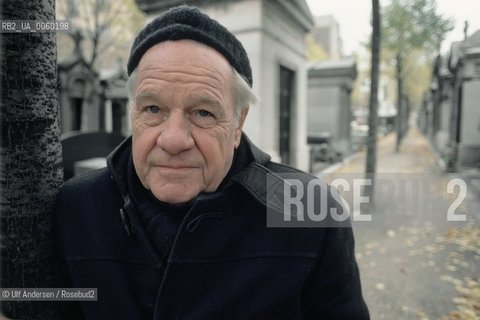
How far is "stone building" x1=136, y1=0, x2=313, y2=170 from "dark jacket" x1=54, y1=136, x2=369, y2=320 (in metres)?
5.39

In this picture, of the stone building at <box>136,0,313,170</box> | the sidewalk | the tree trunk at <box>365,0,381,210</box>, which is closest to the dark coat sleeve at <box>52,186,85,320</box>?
the sidewalk

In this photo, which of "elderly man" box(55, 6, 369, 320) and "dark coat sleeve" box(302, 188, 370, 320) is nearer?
"elderly man" box(55, 6, 369, 320)

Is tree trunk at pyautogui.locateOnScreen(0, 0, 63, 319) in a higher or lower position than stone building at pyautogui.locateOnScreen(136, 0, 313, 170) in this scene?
lower

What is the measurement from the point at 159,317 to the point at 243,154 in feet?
2.59

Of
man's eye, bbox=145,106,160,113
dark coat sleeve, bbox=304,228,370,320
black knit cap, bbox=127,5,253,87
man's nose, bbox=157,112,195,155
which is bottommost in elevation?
dark coat sleeve, bbox=304,228,370,320

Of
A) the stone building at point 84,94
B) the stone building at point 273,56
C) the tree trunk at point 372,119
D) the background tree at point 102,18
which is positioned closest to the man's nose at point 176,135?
the stone building at point 273,56

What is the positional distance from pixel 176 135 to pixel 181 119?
0.07m

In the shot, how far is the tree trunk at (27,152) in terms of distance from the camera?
1.36 metres

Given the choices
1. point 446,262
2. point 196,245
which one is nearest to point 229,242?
point 196,245

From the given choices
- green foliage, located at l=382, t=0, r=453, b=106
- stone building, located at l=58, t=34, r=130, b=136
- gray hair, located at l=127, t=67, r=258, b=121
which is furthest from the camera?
stone building, located at l=58, t=34, r=130, b=136

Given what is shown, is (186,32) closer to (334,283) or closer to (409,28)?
(334,283)

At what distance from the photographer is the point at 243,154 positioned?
178 centimetres

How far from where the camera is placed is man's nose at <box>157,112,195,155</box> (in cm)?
146

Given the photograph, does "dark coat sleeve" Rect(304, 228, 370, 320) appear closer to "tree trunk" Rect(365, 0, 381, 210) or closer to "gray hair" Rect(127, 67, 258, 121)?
"gray hair" Rect(127, 67, 258, 121)
